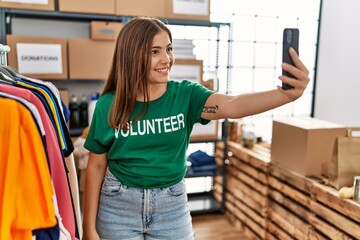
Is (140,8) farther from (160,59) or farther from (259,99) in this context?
(259,99)

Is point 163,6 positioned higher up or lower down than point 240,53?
higher up

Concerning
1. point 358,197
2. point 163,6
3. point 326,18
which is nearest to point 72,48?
point 163,6

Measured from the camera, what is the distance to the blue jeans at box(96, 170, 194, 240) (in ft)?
4.28

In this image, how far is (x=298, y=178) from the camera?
7.61 ft

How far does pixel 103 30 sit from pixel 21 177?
77.9 inches

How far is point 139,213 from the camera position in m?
1.31

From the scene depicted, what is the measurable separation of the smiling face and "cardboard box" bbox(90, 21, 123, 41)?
146 cm

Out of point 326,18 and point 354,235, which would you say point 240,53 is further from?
point 354,235

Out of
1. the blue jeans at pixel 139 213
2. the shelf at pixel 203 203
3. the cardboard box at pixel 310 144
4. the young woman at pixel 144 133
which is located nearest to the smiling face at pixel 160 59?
the young woman at pixel 144 133

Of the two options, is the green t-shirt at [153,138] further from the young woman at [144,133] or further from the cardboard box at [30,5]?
the cardboard box at [30,5]

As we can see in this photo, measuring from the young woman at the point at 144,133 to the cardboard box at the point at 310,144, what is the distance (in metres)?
1.14

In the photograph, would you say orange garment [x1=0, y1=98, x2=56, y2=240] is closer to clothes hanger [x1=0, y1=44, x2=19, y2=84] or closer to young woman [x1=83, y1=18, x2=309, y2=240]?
clothes hanger [x1=0, y1=44, x2=19, y2=84]

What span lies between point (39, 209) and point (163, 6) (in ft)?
7.23

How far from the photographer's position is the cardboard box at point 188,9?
2793mm
